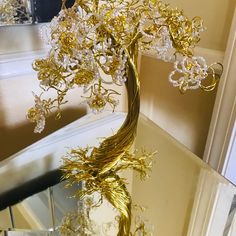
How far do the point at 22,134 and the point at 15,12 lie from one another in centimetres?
38

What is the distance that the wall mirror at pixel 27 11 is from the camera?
719 mm

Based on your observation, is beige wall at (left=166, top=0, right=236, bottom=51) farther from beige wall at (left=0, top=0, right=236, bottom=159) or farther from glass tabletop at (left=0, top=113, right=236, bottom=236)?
glass tabletop at (left=0, top=113, right=236, bottom=236)

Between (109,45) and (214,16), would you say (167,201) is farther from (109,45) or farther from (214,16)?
(214,16)

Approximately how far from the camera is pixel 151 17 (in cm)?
48

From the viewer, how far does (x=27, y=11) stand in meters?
0.75

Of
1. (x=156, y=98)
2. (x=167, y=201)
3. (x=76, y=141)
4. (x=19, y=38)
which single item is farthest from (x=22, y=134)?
(x=156, y=98)

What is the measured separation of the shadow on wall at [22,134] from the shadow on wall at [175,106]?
0.50 meters

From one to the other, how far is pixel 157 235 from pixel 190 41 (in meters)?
0.44

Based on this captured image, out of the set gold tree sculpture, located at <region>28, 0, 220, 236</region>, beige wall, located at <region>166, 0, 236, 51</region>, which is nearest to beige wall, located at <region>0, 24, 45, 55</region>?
gold tree sculpture, located at <region>28, 0, 220, 236</region>

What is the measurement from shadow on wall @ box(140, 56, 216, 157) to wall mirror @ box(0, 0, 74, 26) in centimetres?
63

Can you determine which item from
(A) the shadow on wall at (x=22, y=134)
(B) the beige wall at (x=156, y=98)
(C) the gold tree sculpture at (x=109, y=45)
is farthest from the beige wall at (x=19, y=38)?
(C) the gold tree sculpture at (x=109, y=45)

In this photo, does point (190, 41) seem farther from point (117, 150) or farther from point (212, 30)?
point (212, 30)

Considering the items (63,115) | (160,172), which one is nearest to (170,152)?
(160,172)

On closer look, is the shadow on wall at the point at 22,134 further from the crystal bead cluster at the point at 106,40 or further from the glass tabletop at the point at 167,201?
the crystal bead cluster at the point at 106,40
